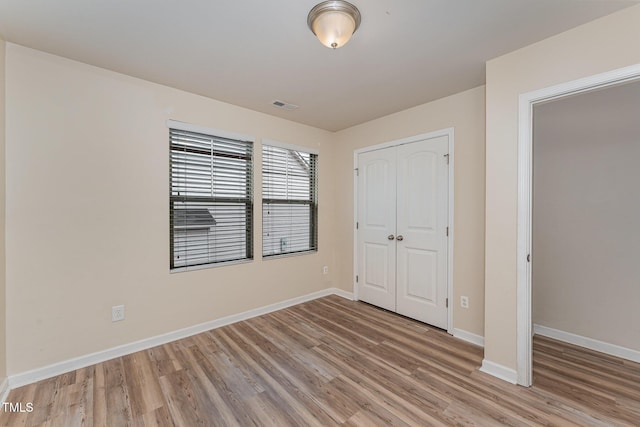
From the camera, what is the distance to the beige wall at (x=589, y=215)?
2.38 m

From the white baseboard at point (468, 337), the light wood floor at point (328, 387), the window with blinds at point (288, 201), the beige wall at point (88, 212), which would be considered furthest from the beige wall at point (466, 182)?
the beige wall at point (88, 212)

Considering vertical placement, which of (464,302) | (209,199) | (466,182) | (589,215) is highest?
(466,182)

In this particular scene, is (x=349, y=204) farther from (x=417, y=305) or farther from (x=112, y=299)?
(x=112, y=299)

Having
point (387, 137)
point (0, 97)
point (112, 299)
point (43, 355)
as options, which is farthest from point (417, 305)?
point (0, 97)

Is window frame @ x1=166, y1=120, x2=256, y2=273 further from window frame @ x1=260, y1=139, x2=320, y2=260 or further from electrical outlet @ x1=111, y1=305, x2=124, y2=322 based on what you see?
electrical outlet @ x1=111, y1=305, x2=124, y2=322

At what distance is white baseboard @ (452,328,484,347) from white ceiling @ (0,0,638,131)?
2.38 m

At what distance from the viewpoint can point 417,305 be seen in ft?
10.4

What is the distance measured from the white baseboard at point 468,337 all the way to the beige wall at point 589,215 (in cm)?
78

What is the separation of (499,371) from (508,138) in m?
1.77

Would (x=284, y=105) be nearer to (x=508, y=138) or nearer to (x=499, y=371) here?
(x=508, y=138)

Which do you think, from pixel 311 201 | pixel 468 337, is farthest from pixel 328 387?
pixel 311 201

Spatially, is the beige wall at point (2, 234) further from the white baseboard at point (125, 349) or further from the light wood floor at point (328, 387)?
the light wood floor at point (328, 387)

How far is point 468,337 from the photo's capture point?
2699 millimetres

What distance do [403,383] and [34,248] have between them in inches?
115
